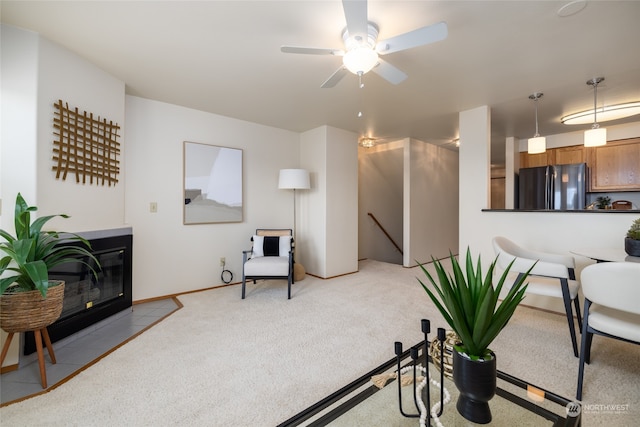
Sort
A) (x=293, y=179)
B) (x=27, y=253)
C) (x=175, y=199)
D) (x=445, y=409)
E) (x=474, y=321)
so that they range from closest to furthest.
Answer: (x=474, y=321) < (x=445, y=409) < (x=27, y=253) < (x=175, y=199) < (x=293, y=179)

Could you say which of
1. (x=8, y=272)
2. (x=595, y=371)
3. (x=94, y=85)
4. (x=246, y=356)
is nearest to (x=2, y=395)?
(x=8, y=272)

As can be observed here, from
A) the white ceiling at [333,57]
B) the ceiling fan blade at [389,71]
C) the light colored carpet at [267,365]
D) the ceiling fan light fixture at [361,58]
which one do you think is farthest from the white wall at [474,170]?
the ceiling fan light fixture at [361,58]

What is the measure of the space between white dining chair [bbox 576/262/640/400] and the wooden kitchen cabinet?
12.1ft

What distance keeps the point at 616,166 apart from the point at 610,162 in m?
0.09

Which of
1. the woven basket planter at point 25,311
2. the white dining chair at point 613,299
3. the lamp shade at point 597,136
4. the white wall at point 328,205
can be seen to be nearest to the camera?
the white dining chair at point 613,299

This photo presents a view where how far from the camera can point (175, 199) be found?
11.0ft

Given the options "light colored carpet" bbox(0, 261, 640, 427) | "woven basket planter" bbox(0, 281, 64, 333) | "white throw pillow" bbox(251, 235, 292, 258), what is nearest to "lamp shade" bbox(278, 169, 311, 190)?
"white throw pillow" bbox(251, 235, 292, 258)

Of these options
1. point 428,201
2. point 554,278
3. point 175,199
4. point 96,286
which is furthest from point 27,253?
point 428,201

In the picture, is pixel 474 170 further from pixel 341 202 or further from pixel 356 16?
pixel 356 16

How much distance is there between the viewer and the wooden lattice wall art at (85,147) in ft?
7.05

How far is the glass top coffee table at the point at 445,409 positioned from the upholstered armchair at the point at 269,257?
207cm

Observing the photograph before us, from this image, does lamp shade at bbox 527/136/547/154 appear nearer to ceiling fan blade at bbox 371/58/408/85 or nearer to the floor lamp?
ceiling fan blade at bbox 371/58/408/85

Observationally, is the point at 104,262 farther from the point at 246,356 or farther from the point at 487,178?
the point at 487,178

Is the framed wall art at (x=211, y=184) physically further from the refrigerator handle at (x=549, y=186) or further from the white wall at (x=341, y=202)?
the refrigerator handle at (x=549, y=186)
